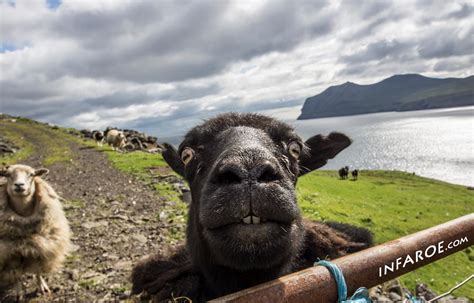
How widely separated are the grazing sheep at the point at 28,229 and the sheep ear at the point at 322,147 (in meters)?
6.09

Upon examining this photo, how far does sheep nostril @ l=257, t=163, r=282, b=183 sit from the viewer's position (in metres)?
2.49

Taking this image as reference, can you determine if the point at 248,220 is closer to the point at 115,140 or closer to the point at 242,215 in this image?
the point at 242,215

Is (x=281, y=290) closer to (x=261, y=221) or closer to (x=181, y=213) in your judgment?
(x=261, y=221)

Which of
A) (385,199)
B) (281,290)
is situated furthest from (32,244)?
(385,199)

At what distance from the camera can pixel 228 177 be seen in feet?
8.42

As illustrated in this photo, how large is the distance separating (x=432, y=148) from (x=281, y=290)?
142m

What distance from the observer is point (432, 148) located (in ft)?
404

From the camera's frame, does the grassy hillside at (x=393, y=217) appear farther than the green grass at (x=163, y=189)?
Yes

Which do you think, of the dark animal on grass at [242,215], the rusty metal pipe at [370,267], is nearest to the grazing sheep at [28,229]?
the dark animal on grass at [242,215]

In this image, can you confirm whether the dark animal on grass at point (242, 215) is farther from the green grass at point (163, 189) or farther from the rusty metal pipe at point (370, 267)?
the green grass at point (163, 189)

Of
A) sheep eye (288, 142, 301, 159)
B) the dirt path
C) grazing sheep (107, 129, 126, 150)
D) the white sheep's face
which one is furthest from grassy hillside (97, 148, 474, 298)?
sheep eye (288, 142, 301, 159)

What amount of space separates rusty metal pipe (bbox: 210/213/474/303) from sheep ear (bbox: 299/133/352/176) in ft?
6.33

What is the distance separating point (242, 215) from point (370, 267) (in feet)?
2.99

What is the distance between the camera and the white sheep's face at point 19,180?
762cm
